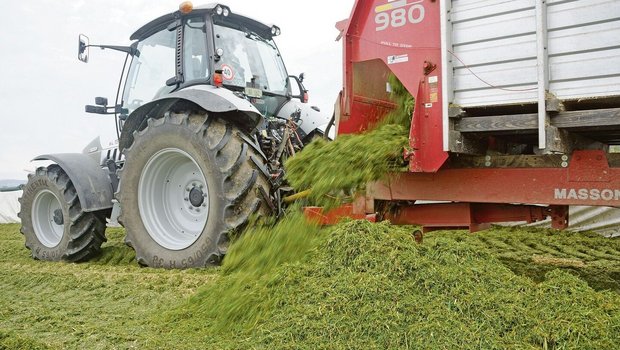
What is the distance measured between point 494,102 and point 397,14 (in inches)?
41.0

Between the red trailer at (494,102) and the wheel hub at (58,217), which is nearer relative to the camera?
the red trailer at (494,102)

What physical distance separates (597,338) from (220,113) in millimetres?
3409

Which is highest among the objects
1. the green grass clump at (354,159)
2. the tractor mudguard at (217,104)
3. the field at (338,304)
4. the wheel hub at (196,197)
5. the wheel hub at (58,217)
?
the tractor mudguard at (217,104)

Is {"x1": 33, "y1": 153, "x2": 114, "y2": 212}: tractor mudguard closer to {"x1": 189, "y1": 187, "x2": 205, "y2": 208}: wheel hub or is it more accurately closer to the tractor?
the tractor

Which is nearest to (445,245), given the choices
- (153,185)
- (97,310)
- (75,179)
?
(97,310)

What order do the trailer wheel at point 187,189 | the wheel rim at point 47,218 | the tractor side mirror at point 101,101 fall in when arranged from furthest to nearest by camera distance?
the tractor side mirror at point 101,101 < the wheel rim at point 47,218 < the trailer wheel at point 187,189

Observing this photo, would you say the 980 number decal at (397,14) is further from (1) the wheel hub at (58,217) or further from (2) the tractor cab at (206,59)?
(1) the wheel hub at (58,217)

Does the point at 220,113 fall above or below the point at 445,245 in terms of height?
above

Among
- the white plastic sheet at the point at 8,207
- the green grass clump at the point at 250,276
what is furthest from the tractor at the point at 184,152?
the white plastic sheet at the point at 8,207

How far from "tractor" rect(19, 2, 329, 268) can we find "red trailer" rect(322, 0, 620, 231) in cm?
102

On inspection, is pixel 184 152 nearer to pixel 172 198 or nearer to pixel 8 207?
pixel 172 198

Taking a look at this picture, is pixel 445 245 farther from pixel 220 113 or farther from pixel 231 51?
pixel 231 51

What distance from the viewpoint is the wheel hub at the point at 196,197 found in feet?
16.8

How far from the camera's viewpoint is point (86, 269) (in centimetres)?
550
